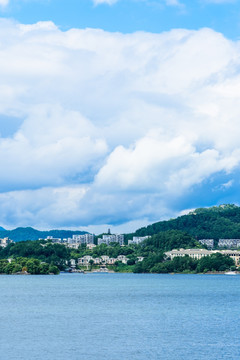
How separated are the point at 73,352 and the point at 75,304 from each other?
36.0 m

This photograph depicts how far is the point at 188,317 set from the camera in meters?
62.9

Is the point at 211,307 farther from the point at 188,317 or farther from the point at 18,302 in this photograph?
the point at 18,302

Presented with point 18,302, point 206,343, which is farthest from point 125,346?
point 18,302

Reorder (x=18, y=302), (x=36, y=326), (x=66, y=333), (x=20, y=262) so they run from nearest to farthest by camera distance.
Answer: (x=66, y=333)
(x=36, y=326)
(x=18, y=302)
(x=20, y=262)

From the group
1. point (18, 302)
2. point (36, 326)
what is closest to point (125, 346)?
point (36, 326)

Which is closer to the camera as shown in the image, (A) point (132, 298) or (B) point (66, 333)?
(B) point (66, 333)

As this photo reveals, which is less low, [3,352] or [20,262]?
[20,262]

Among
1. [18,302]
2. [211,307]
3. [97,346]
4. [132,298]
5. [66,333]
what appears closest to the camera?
[97,346]

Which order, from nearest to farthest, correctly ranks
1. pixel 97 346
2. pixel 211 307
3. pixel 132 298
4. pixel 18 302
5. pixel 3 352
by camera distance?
pixel 3 352, pixel 97 346, pixel 211 307, pixel 18 302, pixel 132 298

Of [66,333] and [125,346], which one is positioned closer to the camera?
[125,346]

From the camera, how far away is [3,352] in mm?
41781

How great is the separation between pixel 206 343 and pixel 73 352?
34.0 feet

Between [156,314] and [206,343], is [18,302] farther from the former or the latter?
[206,343]

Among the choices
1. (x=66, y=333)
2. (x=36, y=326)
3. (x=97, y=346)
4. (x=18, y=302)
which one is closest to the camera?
(x=97, y=346)
